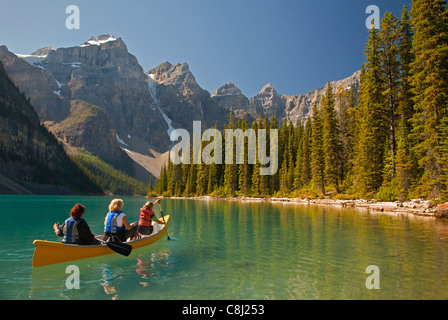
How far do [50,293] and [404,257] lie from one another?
42.1ft

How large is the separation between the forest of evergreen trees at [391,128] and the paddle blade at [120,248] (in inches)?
1030

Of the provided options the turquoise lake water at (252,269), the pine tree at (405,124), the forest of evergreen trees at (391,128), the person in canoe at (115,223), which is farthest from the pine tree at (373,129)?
the person in canoe at (115,223)

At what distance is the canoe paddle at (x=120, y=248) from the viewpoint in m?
11.7

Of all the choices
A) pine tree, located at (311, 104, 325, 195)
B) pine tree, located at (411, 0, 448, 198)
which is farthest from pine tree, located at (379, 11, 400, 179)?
pine tree, located at (311, 104, 325, 195)

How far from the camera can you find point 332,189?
170 ft

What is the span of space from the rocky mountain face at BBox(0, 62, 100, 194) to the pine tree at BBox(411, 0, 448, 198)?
14074 centimetres

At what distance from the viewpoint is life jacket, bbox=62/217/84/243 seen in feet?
36.6

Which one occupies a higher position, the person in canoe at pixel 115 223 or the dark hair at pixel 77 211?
the dark hair at pixel 77 211

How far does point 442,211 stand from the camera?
75.6 feet

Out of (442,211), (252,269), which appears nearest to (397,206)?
(442,211)

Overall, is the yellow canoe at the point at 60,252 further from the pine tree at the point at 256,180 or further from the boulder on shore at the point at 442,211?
the pine tree at the point at 256,180

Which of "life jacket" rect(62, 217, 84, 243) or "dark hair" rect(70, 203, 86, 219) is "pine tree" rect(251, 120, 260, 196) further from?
"dark hair" rect(70, 203, 86, 219)
